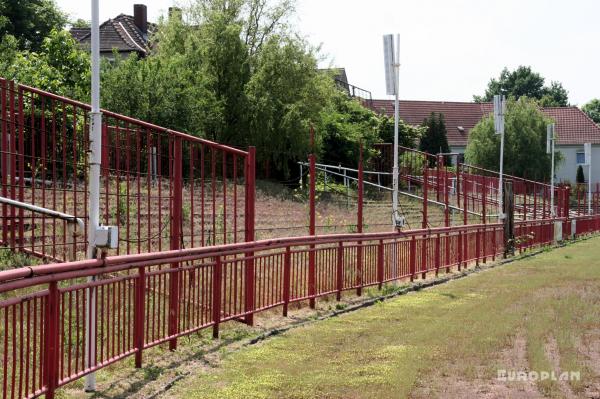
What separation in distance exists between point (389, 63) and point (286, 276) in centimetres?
734

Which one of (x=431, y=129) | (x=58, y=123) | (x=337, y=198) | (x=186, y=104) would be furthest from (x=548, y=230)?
(x=431, y=129)

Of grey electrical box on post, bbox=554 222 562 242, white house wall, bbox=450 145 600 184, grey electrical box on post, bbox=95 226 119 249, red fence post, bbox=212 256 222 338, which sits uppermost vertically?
white house wall, bbox=450 145 600 184

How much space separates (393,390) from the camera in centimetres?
639

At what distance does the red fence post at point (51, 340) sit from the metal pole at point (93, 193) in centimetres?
63

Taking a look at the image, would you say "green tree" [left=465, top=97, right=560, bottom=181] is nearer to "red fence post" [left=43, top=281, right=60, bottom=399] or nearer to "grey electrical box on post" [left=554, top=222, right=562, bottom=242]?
"grey electrical box on post" [left=554, top=222, right=562, bottom=242]

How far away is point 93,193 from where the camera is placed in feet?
21.7

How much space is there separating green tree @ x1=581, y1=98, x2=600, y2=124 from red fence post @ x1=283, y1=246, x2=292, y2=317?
11954 centimetres

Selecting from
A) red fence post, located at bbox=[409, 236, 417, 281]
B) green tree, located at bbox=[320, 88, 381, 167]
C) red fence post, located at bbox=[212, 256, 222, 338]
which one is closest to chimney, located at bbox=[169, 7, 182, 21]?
green tree, located at bbox=[320, 88, 381, 167]

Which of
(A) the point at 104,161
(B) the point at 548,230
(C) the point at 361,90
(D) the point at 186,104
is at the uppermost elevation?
(C) the point at 361,90

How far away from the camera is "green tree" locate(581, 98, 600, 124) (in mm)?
120406

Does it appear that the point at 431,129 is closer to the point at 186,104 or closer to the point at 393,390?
the point at 186,104

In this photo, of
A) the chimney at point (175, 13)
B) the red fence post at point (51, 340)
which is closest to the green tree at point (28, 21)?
the chimney at point (175, 13)

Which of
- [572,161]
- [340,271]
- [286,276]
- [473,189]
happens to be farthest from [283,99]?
[572,161]

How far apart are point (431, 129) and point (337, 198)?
3905 cm
